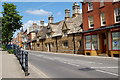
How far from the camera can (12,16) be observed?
3422cm

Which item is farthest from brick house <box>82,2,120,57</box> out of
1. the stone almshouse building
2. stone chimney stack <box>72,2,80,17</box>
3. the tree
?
stone chimney stack <box>72,2,80,17</box>

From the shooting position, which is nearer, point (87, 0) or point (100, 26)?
point (100, 26)

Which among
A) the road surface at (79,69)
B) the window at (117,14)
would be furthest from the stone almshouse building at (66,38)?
the road surface at (79,69)

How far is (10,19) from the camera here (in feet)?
113

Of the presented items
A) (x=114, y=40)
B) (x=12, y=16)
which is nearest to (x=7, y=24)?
(x=12, y=16)

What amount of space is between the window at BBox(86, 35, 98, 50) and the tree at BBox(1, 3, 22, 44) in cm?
1254

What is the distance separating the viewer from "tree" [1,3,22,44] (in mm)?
33688

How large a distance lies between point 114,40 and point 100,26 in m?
3.67

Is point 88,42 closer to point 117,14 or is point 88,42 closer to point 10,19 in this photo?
point 117,14

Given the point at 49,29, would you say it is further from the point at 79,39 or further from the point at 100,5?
the point at 100,5

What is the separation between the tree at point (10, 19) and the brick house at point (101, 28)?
474 inches

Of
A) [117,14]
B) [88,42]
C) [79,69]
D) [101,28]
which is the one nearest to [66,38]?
[88,42]

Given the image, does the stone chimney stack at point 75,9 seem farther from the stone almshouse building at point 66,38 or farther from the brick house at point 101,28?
the brick house at point 101,28

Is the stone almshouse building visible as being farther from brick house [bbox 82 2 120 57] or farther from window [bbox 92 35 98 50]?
window [bbox 92 35 98 50]
